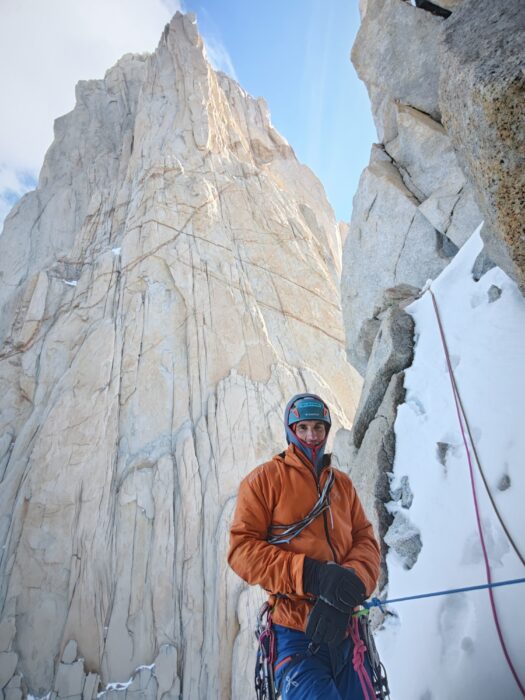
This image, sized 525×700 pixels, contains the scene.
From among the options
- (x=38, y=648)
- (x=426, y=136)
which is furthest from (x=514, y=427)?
(x=38, y=648)

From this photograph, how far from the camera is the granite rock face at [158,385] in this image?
552 inches

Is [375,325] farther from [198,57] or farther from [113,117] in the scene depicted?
[113,117]

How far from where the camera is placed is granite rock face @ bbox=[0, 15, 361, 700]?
14023mm

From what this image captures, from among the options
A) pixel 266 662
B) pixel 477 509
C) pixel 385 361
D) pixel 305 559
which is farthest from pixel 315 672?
pixel 385 361

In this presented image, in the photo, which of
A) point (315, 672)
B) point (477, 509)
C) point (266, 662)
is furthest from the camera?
point (477, 509)

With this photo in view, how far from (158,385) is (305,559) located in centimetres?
1693

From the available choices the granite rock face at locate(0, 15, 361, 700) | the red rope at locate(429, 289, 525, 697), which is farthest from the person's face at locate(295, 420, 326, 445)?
the granite rock face at locate(0, 15, 361, 700)

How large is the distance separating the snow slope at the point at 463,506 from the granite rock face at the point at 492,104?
1354 mm

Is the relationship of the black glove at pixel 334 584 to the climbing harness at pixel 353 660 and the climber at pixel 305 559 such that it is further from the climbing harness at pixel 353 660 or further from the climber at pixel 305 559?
the climbing harness at pixel 353 660

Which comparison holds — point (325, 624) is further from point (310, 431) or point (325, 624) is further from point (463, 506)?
point (463, 506)

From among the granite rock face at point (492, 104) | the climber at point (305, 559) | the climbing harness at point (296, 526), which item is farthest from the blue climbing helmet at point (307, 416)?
the granite rock face at point (492, 104)

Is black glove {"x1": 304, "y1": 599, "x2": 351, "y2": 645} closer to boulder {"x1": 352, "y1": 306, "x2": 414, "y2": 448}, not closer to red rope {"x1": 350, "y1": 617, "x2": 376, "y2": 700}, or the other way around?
red rope {"x1": 350, "y1": 617, "x2": 376, "y2": 700}

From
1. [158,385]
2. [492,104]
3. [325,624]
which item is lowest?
[325,624]

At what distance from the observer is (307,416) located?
3.14 meters
